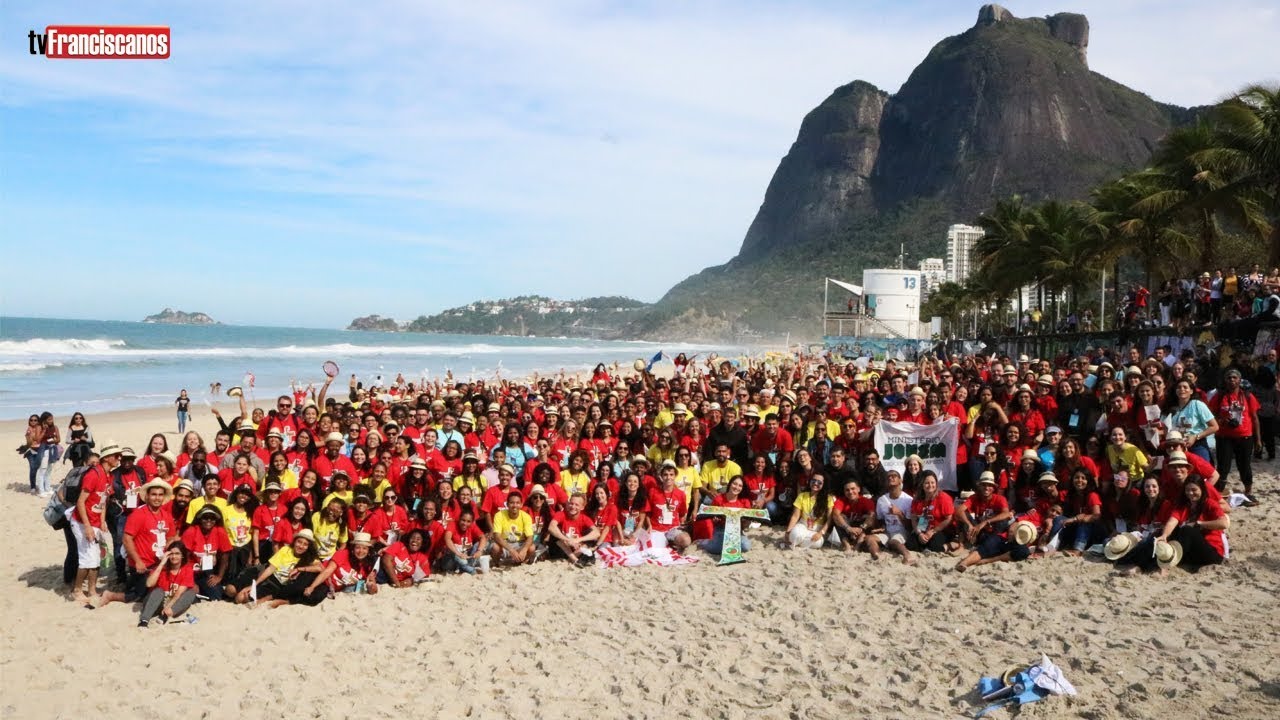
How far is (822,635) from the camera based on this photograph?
6824mm

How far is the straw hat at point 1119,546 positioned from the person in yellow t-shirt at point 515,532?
5196mm

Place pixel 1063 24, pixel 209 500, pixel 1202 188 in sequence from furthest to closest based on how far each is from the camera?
pixel 1063 24, pixel 1202 188, pixel 209 500

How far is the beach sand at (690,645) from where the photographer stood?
5.80 metres

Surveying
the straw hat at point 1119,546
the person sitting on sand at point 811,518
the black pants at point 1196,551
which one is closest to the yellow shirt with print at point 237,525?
the person sitting on sand at point 811,518

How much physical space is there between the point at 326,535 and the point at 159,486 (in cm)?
142

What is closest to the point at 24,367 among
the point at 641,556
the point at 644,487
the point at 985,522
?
the point at 644,487

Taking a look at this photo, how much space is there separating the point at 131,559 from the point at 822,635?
5718 millimetres

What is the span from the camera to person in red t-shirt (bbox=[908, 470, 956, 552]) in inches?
340

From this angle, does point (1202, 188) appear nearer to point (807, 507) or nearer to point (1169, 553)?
point (1169, 553)

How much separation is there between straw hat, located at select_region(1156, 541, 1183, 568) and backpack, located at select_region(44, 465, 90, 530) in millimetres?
9175

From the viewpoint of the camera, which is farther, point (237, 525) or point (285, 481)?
point (285, 481)

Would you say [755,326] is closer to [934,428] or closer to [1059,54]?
[1059,54]

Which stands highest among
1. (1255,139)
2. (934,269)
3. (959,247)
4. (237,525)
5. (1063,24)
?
(1063,24)

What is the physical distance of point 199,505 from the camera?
7895 millimetres
